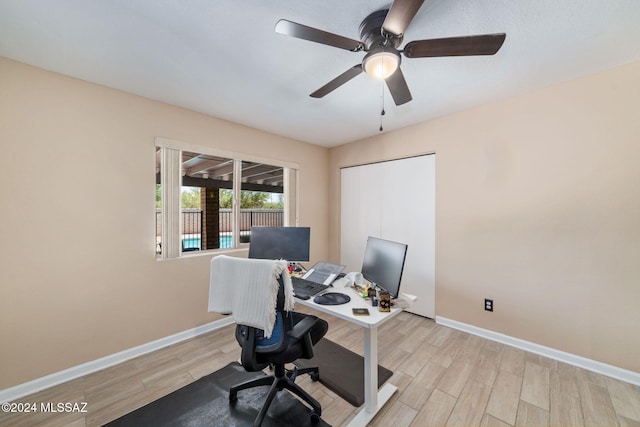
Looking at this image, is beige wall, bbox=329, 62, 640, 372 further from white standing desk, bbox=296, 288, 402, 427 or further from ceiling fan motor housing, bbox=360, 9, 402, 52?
ceiling fan motor housing, bbox=360, 9, 402, 52

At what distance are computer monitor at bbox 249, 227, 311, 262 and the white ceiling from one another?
4.36ft

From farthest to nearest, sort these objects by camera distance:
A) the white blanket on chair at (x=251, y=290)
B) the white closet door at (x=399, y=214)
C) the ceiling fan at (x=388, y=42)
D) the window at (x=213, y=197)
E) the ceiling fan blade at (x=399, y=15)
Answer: the white closet door at (x=399, y=214) < the window at (x=213, y=197) < the white blanket on chair at (x=251, y=290) < the ceiling fan at (x=388, y=42) < the ceiling fan blade at (x=399, y=15)

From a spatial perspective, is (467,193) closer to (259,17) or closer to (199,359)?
(259,17)

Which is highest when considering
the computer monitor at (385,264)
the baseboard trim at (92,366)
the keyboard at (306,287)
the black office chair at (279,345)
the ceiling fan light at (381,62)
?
the ceiling fan light at (381,62)

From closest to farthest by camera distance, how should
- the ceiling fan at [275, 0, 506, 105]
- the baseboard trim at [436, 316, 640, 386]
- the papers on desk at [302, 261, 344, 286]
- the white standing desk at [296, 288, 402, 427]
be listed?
1. the ceiling fan at [275, 0, 506, 105]
2. the white standing desk at [296, 288, 402, 427]
3. the baseboard trim at [436, 316, 640, 386]
4. the papers on desk at [302, 261, 344, 286]

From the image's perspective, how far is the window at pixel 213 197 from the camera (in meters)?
2.45

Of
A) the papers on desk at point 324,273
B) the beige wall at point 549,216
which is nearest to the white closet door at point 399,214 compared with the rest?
the beige wall at point 549,216

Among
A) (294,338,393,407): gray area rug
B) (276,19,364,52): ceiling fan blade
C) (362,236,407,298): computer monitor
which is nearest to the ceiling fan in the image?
(276,19,364,52): ceiling fan blade

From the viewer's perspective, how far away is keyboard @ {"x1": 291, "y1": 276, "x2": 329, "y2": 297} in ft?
5.75

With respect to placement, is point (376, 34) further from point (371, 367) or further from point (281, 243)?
point (371, 367)

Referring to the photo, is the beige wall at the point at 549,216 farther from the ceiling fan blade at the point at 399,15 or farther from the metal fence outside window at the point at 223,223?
the metal fence outside window at the point at 223,223

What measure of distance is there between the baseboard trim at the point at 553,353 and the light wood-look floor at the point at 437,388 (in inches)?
2.5

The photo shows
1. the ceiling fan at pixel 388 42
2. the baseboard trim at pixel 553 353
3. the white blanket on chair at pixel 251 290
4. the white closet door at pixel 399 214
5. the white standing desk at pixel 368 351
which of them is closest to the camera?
the ceiling fan at pixel 388 42

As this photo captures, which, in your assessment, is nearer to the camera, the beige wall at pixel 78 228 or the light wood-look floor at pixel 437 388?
the light wood-look floor at pixel 437 388
